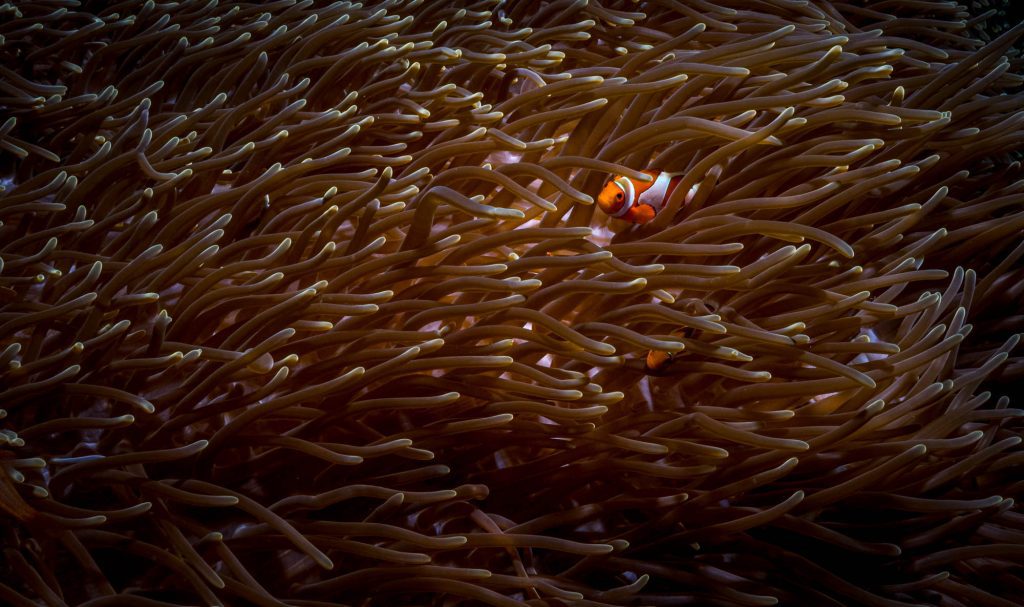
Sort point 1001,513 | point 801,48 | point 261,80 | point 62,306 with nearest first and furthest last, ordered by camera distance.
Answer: point 62,306 → point 1001,513 → point 801,48 → point 261,80

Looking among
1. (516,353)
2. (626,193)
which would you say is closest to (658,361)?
(516,353)

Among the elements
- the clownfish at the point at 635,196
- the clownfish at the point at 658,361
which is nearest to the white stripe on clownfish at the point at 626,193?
the clownfish at the point at 635,196

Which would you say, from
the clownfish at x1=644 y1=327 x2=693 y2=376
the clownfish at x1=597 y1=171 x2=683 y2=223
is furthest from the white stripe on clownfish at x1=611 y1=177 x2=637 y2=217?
the clownfish at x1=644 y1=327 x2=693 y2=376

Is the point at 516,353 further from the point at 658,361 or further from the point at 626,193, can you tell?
the point at 626,193

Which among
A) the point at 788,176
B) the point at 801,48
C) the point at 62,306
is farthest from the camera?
the point at 801,48

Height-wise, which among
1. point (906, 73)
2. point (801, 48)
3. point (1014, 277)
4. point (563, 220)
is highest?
point (801, 48)

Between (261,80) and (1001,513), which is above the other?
(261,80)

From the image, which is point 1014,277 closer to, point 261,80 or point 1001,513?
point 1001,513

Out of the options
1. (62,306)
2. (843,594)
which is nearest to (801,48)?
(843,594)

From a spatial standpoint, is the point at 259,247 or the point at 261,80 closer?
the point at 259,247
